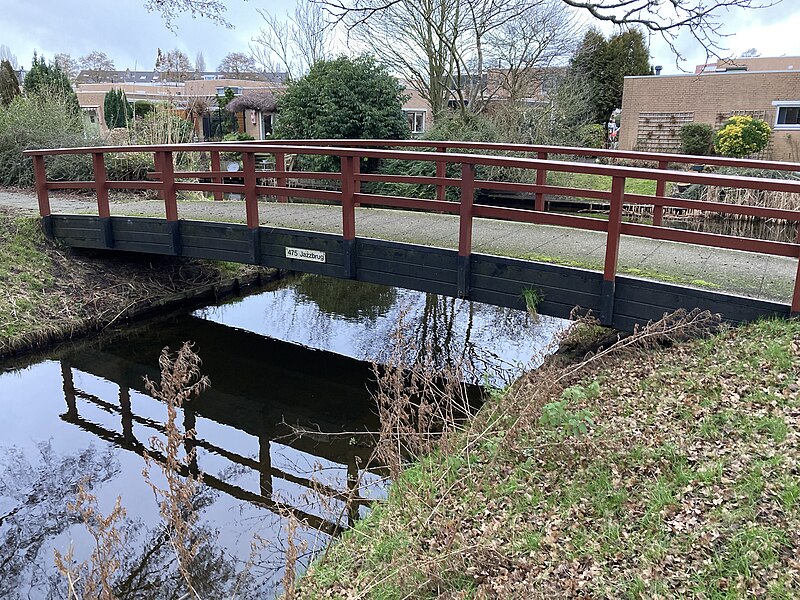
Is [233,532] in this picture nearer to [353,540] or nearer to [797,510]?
[353,540]

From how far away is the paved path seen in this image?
5848mm

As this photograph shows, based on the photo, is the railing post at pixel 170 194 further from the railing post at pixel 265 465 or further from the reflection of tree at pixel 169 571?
the reflection of tree at pixel 169 571

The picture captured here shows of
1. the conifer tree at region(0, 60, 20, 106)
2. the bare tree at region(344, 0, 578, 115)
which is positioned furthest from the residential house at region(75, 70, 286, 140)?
the bare tree at region(344, 0, 578, 115)

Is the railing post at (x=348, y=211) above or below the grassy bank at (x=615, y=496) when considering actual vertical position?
above

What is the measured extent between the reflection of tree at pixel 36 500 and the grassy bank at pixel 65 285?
2772mm

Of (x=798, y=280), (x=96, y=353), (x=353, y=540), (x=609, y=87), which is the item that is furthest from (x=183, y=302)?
(x=609, y=87)

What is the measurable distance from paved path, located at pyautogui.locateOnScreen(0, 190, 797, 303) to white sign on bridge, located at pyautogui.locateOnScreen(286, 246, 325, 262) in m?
0.39

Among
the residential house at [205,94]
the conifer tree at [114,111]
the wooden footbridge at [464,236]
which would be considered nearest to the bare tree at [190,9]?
→ the wooden footbridge at [464,236]

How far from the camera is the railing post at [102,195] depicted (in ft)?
29.3

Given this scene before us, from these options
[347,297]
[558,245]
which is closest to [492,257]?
[558,245]

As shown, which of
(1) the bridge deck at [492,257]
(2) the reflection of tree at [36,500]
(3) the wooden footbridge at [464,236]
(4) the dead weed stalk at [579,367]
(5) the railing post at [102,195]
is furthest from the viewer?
(5) the railing post at [102,195]

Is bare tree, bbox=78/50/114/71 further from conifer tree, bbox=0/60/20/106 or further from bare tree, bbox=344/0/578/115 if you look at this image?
bare tree, bbox=344/0/578/115

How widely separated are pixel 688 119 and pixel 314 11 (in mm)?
14819

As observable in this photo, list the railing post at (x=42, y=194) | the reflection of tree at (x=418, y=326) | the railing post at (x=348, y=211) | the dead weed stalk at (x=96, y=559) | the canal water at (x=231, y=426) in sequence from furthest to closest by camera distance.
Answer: the railing post at (x=42, y=194) < the reflection of tree at (x=418, y=326) < the railing post at (x=348, y=211) < the canal water at (x=231, y=426) < the dead weed stalk at (x=96, y=559)
